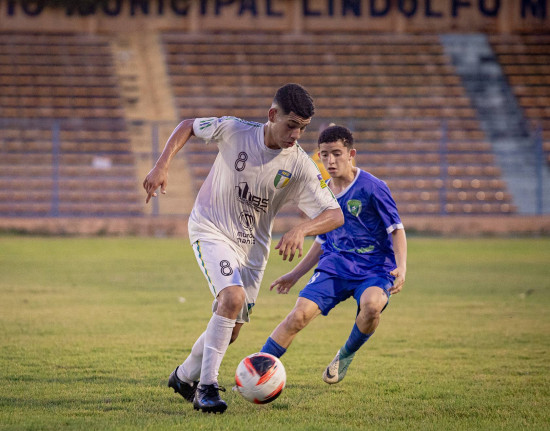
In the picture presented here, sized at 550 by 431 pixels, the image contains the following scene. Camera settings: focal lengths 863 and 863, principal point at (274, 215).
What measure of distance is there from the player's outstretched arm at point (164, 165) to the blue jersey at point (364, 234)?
1214 mm

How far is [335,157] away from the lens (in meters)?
5.61

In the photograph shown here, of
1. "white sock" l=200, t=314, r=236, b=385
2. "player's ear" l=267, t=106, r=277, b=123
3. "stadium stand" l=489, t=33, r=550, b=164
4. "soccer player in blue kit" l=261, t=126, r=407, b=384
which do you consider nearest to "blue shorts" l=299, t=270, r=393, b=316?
"soccer player in blue kit" l=261, t=126, r=407, b=384

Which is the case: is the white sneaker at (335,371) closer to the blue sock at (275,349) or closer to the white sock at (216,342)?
the blue sock at (275,349)

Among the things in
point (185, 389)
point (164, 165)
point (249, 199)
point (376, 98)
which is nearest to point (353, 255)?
point (249, 199)

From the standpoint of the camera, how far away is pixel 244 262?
4.95 m

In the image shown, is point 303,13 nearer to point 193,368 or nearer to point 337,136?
point 337,136

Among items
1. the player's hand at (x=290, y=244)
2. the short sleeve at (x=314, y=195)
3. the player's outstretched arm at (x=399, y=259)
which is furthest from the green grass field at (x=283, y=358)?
the short sleeve at (x=314, y=195)

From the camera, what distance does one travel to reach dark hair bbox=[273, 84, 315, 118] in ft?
15.4

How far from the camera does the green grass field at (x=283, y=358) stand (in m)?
4.56

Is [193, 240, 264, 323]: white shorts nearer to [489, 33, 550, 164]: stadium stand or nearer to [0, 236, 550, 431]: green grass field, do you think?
[0, 236, 550, 431]: green grass field

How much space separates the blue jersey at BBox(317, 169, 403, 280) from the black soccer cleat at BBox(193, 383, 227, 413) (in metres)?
1.27

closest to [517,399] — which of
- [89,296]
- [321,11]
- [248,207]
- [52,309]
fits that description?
[248,207]

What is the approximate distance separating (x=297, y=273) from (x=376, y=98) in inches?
718

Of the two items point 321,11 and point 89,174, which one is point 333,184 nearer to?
point 89,174
